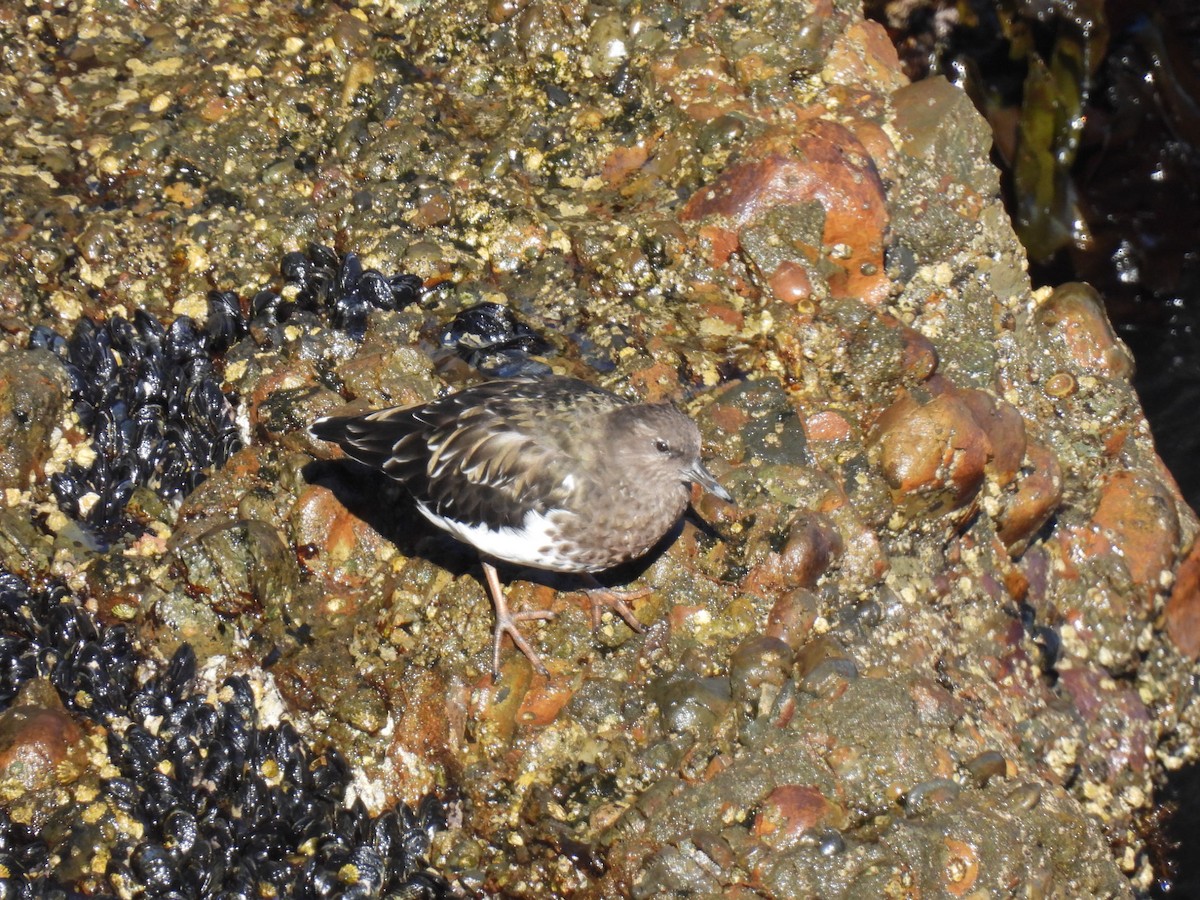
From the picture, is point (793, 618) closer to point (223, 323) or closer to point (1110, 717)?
point (1110, 717)

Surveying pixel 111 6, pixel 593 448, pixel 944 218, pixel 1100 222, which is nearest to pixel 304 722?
pixel 593 448

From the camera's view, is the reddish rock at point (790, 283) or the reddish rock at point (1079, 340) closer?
the reddish rock at point (790, 283)

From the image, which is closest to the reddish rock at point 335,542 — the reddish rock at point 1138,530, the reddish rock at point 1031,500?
the reddish rock at point 1031,500

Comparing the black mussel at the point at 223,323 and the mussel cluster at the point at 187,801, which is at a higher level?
the black mussel at the point at 223,323

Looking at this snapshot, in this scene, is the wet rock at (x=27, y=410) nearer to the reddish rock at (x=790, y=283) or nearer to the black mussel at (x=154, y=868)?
the black mussel at (x=154, y=868)

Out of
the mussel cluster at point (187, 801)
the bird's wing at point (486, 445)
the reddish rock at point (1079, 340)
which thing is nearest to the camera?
the mussel cluster at point (187, 801)

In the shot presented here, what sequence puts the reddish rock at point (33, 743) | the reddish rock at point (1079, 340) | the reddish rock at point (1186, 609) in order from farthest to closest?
the reddish rock at point (1079, 340), the reddish rock at point (1186, 609), the reddish rock at point (33, 743)

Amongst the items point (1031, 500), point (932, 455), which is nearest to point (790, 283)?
point (932, 455)
